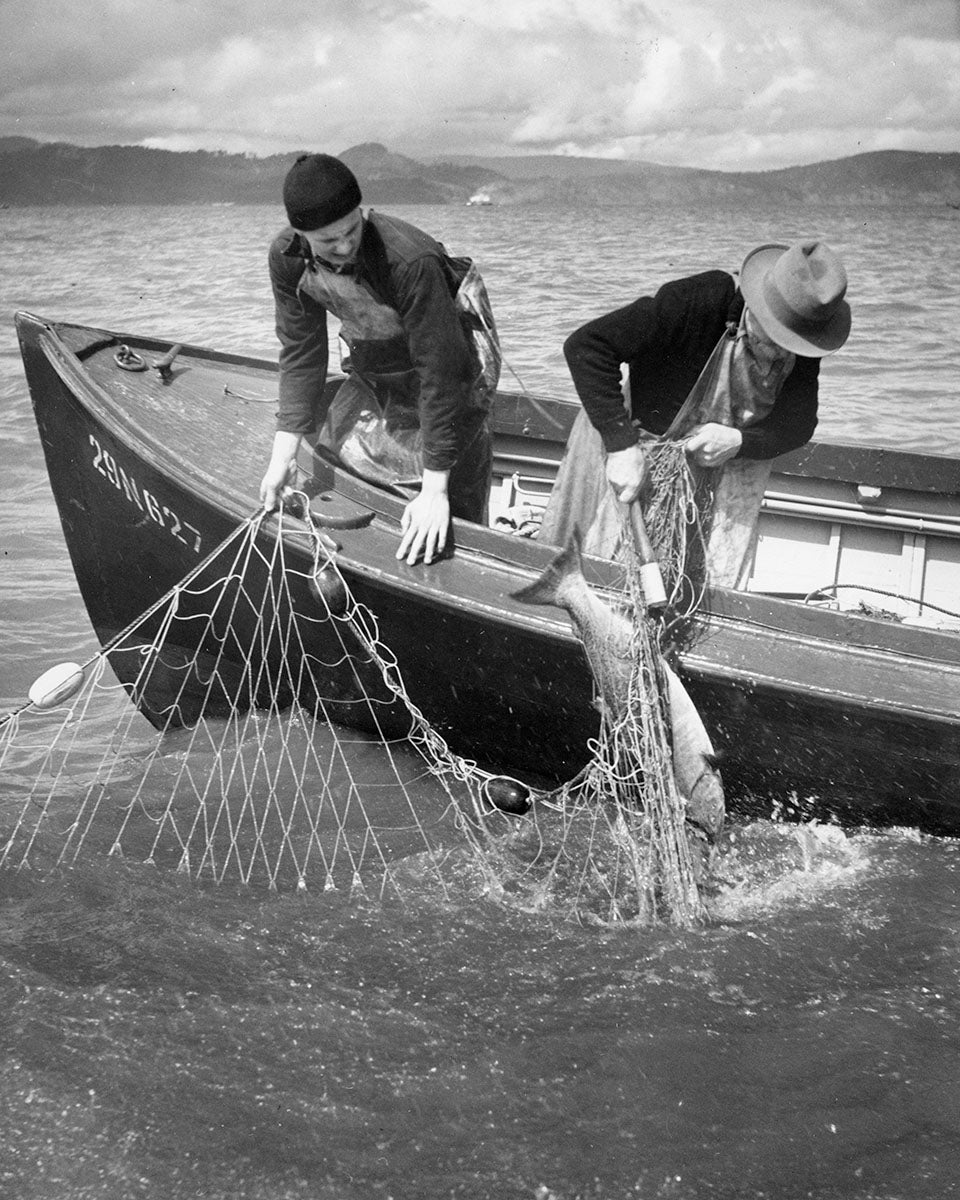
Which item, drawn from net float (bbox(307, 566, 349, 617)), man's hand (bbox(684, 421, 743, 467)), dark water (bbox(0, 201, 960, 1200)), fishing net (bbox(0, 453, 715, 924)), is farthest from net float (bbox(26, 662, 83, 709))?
man's hand (bbox(684, 421, 743, 467))

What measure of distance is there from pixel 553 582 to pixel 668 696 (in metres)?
0.50

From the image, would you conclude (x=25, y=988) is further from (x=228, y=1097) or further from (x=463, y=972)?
(x=463, y=972)

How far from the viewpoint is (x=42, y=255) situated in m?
29.4

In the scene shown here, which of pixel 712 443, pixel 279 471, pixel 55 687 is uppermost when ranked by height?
pixel 712 443

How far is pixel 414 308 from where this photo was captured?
3398 mm

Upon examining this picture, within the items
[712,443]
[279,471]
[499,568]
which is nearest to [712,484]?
[712,443]

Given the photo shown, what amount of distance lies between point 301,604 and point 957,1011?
2.30 m

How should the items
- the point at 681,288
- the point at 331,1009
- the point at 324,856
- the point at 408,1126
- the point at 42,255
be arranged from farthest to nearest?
the point at 42,255 → the point at 324,856 → the point at 681,288 → the point at 331,1009 → the point at 408,1126

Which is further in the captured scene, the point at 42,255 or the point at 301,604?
the point at 42,255

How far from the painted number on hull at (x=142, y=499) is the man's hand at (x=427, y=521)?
87cm

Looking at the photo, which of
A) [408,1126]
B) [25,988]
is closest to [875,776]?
[408,1126]

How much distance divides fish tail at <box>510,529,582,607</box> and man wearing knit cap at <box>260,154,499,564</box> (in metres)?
0.34

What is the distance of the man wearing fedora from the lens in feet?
10.6

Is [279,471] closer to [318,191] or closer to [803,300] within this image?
[318,191]
